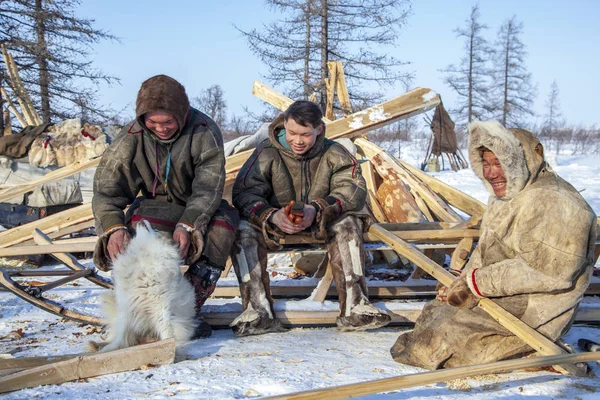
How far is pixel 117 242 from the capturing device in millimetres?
3363

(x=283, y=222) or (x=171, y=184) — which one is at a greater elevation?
(x=171, y=184)

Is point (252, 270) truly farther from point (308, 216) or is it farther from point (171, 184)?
point (171, 184)

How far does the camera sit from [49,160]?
8.98 m

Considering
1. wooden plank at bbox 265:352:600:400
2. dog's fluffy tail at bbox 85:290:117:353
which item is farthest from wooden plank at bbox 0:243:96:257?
wooden plank at bbox 265:352:600:400

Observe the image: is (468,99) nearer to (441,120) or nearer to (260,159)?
(441,120)

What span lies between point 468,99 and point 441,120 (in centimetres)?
2155

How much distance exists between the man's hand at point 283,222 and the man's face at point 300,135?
1.74ft

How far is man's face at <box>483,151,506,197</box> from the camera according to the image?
9.54ft

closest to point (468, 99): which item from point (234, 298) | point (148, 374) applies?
point (234, 298)

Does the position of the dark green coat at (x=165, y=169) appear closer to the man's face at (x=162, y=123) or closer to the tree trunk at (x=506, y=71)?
the man's face at (x=162, y=123)

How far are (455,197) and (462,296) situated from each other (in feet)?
12.5

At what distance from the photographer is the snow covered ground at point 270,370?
2.46m

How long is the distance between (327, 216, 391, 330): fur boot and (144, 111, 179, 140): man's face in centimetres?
133

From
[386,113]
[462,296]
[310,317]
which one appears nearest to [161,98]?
[310,317]
